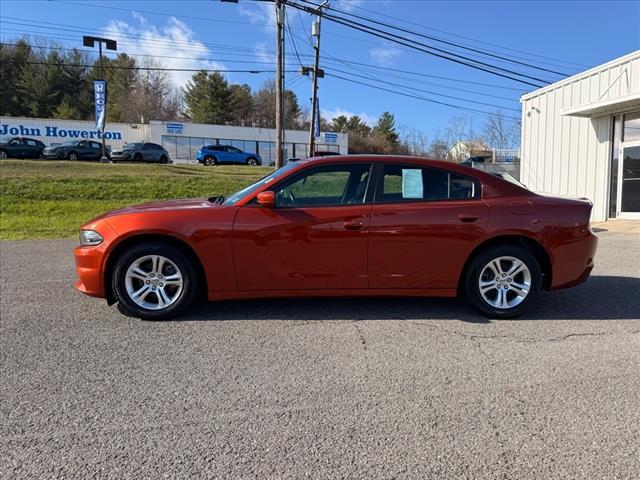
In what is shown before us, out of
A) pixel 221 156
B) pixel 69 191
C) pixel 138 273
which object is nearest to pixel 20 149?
pixel 221 156

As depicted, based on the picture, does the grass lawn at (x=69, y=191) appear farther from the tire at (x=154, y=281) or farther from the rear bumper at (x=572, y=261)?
the rear bumper at (x=572, y=261)

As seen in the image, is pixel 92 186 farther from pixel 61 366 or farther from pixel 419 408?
pixel 419 408

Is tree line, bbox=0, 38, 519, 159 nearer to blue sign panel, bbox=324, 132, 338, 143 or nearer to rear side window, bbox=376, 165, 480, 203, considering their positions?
blue sign panel, bbox=324, 132, 338, 143

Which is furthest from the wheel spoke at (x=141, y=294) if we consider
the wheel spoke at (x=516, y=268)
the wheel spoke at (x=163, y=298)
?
the wheel spoke at (x=516, y=268)

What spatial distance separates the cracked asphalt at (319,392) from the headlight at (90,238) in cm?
73

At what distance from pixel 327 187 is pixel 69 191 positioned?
47.5ft

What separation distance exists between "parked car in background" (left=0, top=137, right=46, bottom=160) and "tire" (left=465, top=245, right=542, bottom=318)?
102 ft

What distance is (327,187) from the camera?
4.79 m

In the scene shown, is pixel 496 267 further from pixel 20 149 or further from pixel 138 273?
pixel 20 149

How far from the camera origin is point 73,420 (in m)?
2.82

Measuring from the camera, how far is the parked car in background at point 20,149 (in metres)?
28.5

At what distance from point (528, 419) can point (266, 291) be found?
8.16 feet

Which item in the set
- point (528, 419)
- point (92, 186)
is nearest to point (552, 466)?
point (528, 419)

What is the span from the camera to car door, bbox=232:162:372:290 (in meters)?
4.50
